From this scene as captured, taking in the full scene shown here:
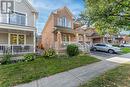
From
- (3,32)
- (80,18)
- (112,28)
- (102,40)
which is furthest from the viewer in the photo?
(102,40)

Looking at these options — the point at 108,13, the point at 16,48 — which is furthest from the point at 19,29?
the point at 108,13

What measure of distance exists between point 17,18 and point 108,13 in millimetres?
12909

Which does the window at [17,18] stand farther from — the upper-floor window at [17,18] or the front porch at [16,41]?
the front porch at [16,41]

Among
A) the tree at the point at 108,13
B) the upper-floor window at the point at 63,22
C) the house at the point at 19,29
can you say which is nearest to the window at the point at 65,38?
the upper-floor window at the point at 63,22

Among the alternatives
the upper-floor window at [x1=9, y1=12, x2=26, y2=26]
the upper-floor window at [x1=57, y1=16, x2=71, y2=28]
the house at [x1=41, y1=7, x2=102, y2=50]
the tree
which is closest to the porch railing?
the upper-floor window at [x1=9, y1=12, x2=26, y2=26]

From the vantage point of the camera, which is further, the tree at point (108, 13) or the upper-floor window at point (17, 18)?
the upper-floor window at point (17, 18)

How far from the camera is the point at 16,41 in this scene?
60.8ft

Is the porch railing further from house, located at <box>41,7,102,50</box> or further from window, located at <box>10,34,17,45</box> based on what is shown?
house, located at <box>41,7,102,50</box>

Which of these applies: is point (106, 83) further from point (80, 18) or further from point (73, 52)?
point (73, 52)

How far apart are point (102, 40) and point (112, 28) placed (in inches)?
1137

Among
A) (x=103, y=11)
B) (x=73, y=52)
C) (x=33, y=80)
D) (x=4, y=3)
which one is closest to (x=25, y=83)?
(x=33, y=80)

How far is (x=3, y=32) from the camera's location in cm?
1730

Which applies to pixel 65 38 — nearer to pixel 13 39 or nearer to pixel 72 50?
pixel 72 50

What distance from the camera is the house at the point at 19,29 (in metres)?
16.5
